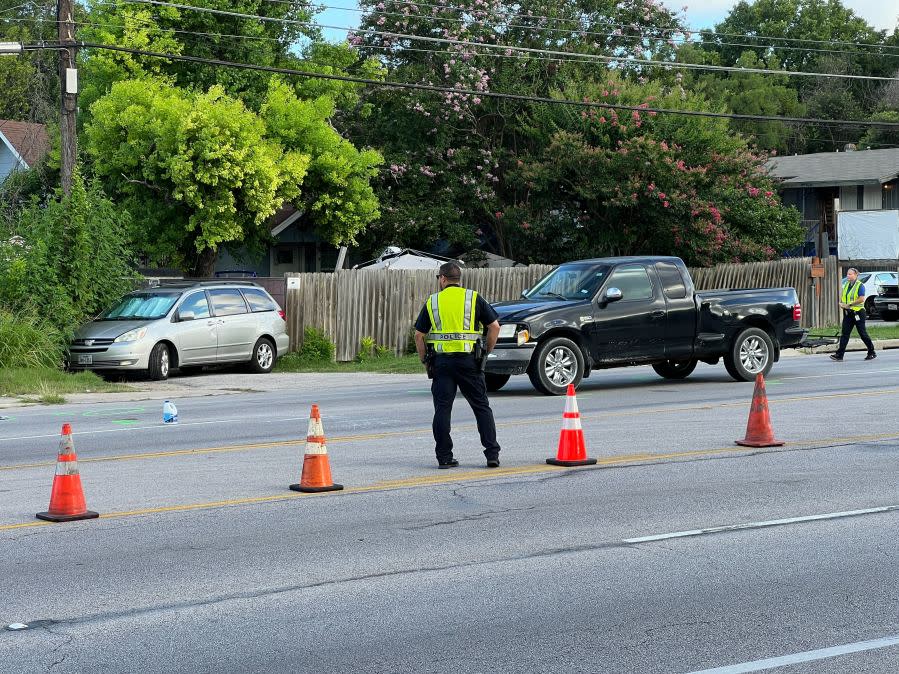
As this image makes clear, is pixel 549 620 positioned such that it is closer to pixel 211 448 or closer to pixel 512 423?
pixel 211 448

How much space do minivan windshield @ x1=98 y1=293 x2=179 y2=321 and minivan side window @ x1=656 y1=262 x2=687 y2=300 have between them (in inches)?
359

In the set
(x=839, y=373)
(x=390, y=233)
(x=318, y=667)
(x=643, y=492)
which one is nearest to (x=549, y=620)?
(x=318, y=667)

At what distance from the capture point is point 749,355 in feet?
65.4

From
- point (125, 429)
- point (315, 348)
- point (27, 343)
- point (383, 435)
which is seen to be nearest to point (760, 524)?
point (383, 435)

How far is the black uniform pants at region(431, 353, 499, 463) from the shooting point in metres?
11.1

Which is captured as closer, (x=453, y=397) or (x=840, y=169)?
(x=453, y=397)

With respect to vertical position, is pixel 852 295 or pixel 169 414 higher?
pixel 852 295

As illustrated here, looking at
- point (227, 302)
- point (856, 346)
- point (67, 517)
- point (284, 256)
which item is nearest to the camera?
point (67, 517)

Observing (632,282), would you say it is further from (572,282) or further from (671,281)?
(572,282)

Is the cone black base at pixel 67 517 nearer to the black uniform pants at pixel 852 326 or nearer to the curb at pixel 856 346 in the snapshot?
A: the black uniform pants at pixel 852 326

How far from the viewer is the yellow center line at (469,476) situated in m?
9.32

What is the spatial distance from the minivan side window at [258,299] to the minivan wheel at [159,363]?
2.33 metres

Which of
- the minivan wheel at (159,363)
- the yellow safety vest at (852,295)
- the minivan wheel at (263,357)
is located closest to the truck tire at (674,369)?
the yellow safety vest at (852,295)

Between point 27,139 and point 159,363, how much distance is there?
2414 centimetres
